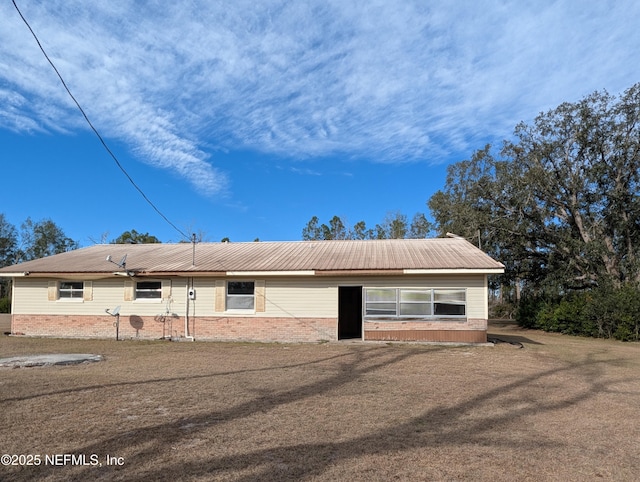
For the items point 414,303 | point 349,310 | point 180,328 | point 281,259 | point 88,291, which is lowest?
point 180,328

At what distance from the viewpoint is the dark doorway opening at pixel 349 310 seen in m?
20.6

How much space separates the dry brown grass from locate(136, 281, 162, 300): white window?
242 inches

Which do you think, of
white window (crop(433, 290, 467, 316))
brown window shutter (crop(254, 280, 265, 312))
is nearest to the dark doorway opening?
brown window shutter (crop(254, 280, 265, 312))

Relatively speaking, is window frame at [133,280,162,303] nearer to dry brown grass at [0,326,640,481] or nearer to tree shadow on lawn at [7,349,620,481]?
dry brown grass at [0,326,640,481]

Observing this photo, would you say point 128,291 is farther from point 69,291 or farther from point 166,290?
point 69,291

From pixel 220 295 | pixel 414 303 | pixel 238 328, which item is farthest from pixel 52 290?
pixel 414 303

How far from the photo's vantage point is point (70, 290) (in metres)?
18.0

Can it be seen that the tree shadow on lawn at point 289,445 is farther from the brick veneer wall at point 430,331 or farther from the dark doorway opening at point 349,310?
the dark doorway opening at point 349,310

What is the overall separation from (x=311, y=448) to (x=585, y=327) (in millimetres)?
21124

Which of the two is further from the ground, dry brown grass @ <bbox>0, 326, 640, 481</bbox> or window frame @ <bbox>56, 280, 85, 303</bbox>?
window frame @ <bbox>56, 280, 85, 303</bbox>

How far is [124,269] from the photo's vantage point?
17.1m

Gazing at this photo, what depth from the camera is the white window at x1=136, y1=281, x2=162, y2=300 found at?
57.4 feet

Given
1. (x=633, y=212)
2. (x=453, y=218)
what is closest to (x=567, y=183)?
(x=633, y=212)

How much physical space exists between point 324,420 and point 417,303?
34.5 ft
